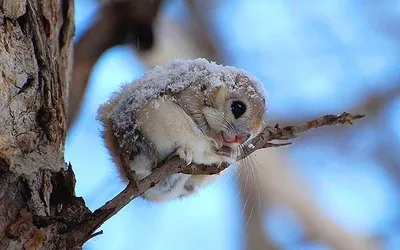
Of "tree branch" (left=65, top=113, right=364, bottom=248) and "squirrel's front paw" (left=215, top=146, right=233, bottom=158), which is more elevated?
"squirrel's front paw" (left=215, top=146, right=233, bottom=158)

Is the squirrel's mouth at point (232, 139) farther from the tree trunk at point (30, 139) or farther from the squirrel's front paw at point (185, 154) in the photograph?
the tree trunk at point (30, 139)

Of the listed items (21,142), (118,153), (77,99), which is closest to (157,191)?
(118,153)

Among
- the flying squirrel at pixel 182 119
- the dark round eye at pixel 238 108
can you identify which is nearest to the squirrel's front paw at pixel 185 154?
the flying squirrel at pixel 182 119

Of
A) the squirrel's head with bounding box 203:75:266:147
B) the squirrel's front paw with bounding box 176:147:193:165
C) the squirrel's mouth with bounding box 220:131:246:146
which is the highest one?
the squirrel's head with bounding box 203:75:266:147

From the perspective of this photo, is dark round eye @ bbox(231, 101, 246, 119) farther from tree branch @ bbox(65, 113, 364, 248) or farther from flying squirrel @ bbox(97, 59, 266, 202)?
tree branch @ bbox(65, 113, 364, 248)

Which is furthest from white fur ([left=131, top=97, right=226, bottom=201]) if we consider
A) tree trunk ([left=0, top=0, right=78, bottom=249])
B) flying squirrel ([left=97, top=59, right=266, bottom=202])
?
tree trunk ([left=0, top=0, right=78, bottom=249])

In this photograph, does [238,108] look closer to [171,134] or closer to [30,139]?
[171,134]

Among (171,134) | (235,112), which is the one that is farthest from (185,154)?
(235,112)
